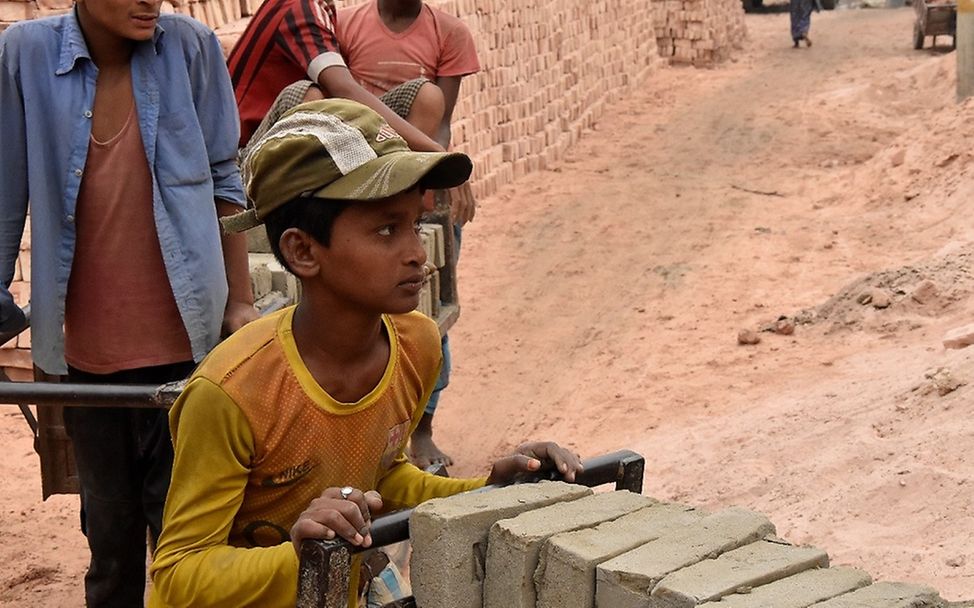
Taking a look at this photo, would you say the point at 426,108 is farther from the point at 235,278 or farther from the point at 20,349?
the point at 20,349

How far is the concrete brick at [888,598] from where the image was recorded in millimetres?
1843

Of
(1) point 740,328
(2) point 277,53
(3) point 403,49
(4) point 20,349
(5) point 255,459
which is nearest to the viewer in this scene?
(5) point 255,459

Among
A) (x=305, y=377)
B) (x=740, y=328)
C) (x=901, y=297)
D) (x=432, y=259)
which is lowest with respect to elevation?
(x=740, y=328)

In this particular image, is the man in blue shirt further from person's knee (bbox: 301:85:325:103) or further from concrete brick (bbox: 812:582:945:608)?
concrete brick (bbox: 812:582:945:608)

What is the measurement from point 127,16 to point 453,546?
1.81m

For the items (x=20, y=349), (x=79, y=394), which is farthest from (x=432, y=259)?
(x=20, y=349)

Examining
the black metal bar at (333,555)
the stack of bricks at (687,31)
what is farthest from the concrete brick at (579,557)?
the stack of bricks at (687,31)

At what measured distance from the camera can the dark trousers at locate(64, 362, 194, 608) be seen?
11.6 feet

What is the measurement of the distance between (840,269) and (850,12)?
19613 mm

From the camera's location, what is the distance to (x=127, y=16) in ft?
10.7

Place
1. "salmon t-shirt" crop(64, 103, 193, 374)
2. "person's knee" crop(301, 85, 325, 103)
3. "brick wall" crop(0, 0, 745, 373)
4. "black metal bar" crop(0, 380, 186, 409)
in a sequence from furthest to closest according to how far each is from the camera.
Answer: "brick wall" crop(0, 0, 745, 373) → "person's knee" crop(301, 85, 325, 103) → "salmon t-shirt" crop(64, 103, 193, 374) → "black metal bar" crop(0, 380, 186, 409)

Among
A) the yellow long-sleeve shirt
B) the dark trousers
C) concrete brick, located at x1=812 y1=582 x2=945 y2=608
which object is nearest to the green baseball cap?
the yellow long-sleeve shirt

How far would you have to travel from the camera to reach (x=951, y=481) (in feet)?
15.0

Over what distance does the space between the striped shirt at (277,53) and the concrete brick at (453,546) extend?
305 centimetres
